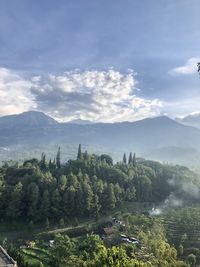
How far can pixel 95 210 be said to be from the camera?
90.8m

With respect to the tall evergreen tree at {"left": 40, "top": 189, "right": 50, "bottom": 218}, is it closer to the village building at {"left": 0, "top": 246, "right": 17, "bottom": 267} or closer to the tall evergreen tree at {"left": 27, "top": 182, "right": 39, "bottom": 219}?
the tall evergreen tree at {"left": 27, "top": 182, "right": 39, "bottom": 219}

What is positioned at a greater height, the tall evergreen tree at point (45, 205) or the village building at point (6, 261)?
the village building at point (6, 261)

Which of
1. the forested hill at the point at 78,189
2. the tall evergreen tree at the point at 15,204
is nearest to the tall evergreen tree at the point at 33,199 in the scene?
the forested hill at the point at 78,189

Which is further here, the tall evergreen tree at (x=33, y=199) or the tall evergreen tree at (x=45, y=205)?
the tall evergreen tree at (x=45, y=205)

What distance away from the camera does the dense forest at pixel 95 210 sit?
5706 cm

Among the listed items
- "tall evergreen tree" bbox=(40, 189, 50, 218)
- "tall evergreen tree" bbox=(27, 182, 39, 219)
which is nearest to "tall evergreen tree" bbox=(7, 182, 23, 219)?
"tall evergreen tree" bbox=(27, 182, 39, 219)

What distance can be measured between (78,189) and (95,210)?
6.49 meters

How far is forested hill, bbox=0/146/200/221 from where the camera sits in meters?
85.1

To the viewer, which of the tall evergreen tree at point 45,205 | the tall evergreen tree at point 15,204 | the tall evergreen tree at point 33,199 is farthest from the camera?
the tall evergreen tree at point 45,205

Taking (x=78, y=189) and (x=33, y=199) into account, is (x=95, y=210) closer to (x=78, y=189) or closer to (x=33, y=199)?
(x=78, y=189)

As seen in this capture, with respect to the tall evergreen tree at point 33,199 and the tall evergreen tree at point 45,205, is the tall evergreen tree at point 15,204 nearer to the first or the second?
the tall evergreen tree at point 33,199

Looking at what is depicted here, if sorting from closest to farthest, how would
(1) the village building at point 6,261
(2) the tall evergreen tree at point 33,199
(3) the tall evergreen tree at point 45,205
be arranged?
(1) the village building at point 6,261 < (2) the tall evergreen tree at point 33,199 < (3) the tall evergreen tree at point 45,205

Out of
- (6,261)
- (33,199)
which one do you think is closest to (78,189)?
(33,199)

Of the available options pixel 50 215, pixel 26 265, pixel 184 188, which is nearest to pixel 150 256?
pixel 26 265
